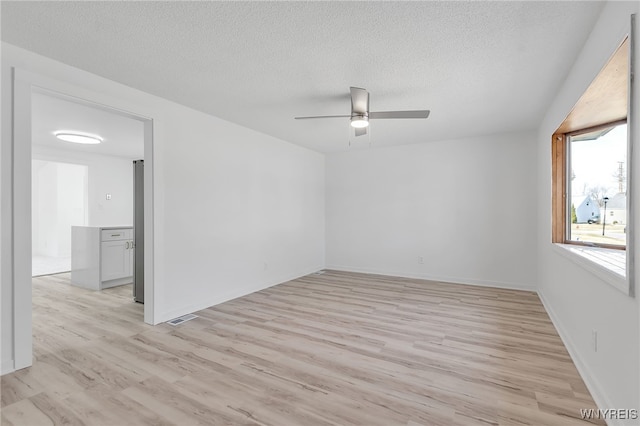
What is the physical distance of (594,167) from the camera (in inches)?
110

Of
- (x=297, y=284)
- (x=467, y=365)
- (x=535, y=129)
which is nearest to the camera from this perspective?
(x=467, y=365)

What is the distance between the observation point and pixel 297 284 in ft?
16.6

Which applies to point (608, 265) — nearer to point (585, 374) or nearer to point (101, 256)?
Answer: point (585, 374)

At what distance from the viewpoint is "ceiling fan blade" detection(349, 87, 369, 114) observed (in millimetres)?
2657

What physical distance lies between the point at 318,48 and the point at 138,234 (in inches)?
133

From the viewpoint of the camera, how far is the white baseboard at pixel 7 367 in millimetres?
2189

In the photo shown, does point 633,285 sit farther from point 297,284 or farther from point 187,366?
point 297,284

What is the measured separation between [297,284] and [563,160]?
13.1ft

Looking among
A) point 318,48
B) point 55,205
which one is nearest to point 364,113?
point 318,48

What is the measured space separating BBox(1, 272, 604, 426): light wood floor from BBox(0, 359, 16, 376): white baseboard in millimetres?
83

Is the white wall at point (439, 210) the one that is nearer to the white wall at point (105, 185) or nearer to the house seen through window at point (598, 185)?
the house seen through window at point (598, 185)

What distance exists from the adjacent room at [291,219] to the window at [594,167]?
0.07 ft

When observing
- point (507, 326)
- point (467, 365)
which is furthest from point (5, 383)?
point (507, 326)

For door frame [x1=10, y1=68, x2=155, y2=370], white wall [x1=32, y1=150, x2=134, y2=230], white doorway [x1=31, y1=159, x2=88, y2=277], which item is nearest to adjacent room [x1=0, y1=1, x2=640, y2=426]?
door frame [x1=10, y1=68, x2=155, y2=370]
